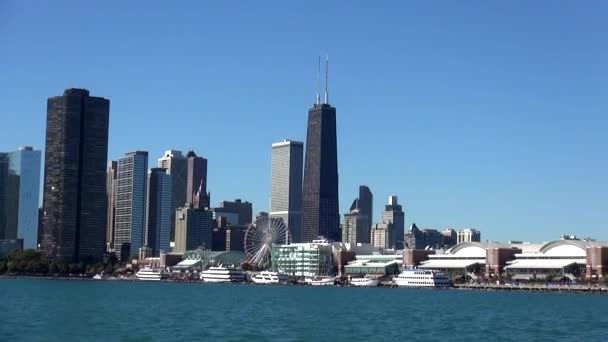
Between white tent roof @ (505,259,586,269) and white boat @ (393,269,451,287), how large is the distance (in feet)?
46.2

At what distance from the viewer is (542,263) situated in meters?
191

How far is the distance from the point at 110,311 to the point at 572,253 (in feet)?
396

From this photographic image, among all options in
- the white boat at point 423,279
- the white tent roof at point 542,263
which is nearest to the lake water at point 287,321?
the white boat at point 423,279

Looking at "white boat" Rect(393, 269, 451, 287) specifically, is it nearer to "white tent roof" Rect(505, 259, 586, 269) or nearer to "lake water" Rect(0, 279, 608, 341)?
"white tent roof" Rect(505, 259, 586, 269)

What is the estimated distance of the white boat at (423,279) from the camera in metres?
187

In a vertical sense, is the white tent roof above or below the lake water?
above

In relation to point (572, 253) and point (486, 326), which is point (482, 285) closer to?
point (572, 253)

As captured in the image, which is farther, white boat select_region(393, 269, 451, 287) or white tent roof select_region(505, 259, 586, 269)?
white tent roof select_region(505, 259, 586, 269)

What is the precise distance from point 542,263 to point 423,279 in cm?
2300

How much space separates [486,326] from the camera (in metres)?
78.6

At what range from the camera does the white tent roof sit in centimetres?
18748

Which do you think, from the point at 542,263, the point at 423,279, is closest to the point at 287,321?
the point at 423,279

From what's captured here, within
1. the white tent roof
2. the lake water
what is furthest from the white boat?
the lake water

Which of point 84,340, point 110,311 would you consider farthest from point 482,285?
point 84,340
